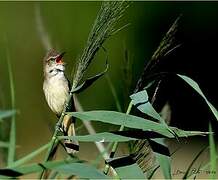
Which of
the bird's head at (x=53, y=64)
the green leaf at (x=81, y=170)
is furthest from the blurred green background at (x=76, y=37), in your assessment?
the green leaf at (x=81, y=170)

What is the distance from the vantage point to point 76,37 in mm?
7914

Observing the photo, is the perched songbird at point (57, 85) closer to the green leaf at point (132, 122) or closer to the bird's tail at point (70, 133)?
the bird's tail at point (70, 133)

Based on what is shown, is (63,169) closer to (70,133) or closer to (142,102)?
(142,102)

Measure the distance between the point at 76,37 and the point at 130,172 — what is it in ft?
18.9

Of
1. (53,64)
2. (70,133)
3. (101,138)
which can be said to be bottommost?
(70,133)

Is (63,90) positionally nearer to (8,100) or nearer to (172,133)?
(172,133)

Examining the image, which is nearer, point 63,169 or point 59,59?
point 63,169

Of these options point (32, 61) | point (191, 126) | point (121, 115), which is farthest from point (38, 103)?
point (121, 115)

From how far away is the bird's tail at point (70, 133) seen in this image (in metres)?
3.00

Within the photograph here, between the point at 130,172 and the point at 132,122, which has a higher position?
the point at 132,122

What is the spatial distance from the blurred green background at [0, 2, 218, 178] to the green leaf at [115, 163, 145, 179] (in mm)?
5334

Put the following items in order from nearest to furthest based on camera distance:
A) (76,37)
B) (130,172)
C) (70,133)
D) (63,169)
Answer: (63,169), (130,172), (70,133), (76,37)

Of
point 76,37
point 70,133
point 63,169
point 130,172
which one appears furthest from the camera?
point 76,37

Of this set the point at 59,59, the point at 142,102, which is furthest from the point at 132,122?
the point at 59,59
